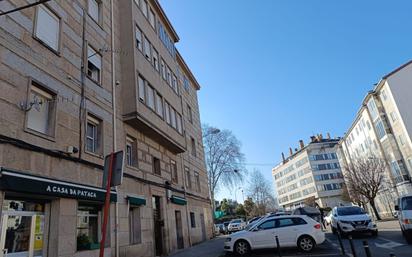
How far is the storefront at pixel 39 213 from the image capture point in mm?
7406

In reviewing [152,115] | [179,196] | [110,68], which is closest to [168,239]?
[179,196]

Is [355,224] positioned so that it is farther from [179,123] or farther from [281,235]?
[179,123]

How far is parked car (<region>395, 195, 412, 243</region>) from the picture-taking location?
12117mm

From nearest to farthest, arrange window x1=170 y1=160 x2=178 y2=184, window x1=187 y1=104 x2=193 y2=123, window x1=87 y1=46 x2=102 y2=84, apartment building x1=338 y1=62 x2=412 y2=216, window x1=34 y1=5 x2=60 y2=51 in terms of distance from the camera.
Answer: window x1=34 y1=5 x2=60 y2=51 → window x1=87 y1=46 x2=102 y2=84 → window x1=170 y1=160 x2=178 y2=184 → window x1=187 y1=104 x2=193 y2=123 → apartment building x1=338 y1=62 x2=412 y2=216

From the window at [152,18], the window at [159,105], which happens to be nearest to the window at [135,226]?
the window at [159,105]

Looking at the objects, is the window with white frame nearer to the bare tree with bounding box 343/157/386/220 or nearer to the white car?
the white car

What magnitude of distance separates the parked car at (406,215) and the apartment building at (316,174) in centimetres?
6836

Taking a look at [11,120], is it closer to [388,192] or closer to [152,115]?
[152,115]

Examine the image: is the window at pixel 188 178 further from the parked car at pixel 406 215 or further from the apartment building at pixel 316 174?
the apartment building at pixel 316 174

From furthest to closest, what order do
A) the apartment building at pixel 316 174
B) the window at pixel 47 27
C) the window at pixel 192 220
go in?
the apartment building at pixel 316 174, the window at pixel 192 220, the window at pixel 47 27

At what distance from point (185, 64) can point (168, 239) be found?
1700 centimetres

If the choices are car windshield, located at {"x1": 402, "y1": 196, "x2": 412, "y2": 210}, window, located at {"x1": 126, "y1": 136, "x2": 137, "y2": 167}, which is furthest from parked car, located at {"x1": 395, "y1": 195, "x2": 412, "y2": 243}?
window, located at {"x1": 126, "y1": 136, "x2": 137, "y2": 167}

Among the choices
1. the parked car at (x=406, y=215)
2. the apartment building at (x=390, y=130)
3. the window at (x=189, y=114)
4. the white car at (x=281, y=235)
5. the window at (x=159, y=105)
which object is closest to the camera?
the parked car at (x=406, y=215)

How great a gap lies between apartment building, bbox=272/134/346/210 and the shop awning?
77.4 m
